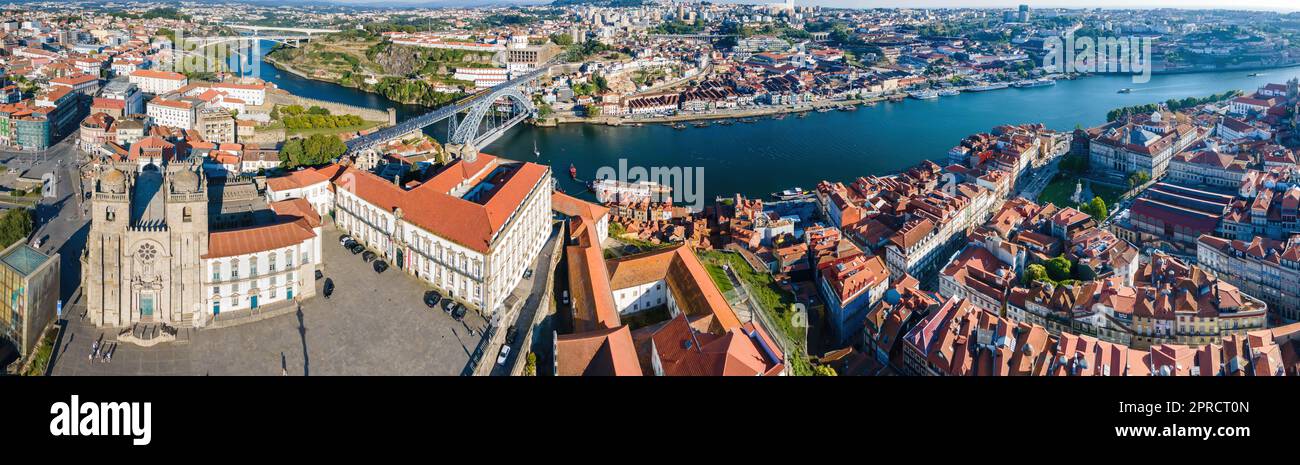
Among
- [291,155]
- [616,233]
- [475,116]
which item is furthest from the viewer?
[475,116]

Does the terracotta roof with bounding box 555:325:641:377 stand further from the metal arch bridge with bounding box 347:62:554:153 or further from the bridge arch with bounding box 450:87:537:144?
the bridge arch with bounding box 450:87:537:144

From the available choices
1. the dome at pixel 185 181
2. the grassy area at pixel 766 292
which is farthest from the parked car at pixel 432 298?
the grassy area at pixel 766 292

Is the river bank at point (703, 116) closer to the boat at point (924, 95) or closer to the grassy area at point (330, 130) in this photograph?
the boat at point (924, 95)

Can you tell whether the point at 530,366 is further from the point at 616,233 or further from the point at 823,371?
the point at 616,233

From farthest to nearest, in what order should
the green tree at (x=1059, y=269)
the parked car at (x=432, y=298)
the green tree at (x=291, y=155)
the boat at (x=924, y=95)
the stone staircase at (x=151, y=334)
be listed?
the boat at (x=924, y=95), the green tree at (x=291, y=155), the green tree at (x=1059, y=269), the parked car at (x=432, y=298), the stone staircase at (x=151, y=334)

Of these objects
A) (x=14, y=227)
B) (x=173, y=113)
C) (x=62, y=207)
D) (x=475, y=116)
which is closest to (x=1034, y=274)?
(x=14, y=227)

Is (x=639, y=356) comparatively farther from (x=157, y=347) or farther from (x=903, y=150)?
(x=903, y=150)
